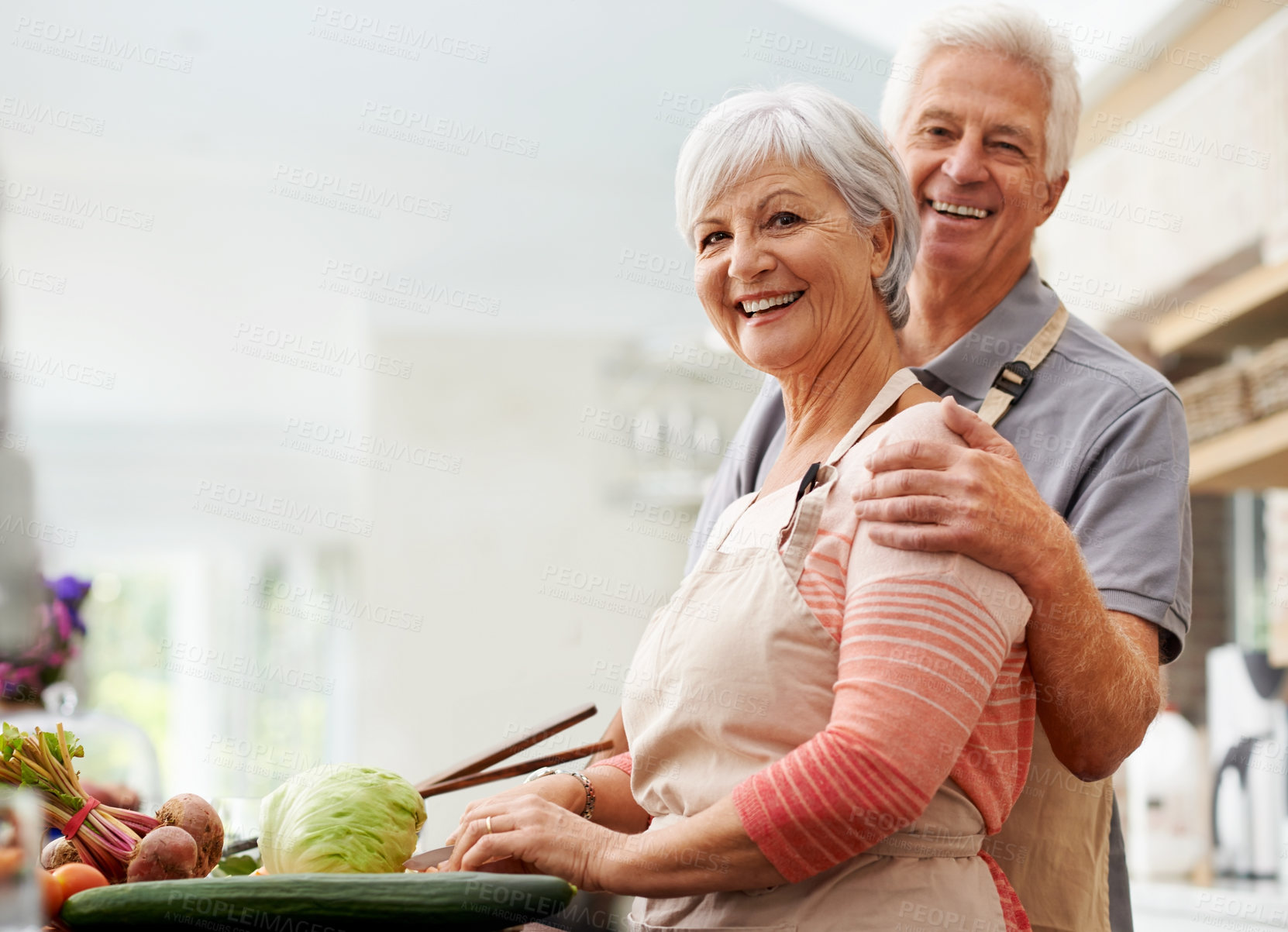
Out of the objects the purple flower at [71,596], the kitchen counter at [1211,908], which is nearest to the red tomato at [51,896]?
the kitchen counter at [1211,908]

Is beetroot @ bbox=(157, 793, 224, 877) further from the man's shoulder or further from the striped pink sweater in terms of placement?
the man's shoulder

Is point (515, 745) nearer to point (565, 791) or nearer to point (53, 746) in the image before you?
point (565, 791)

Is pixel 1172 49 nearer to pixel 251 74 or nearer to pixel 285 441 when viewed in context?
pixel 251 74

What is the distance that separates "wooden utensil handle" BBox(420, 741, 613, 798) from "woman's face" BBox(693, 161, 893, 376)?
51 cm

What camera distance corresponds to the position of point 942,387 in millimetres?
1704

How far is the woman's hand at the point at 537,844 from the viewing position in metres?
1.07

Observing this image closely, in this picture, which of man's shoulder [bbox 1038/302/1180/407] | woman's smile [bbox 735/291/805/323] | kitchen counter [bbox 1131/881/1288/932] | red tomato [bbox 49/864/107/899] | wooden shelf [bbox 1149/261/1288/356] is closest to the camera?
red tomato [bbox 49/864/107/899]

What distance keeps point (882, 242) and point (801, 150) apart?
0.16 m

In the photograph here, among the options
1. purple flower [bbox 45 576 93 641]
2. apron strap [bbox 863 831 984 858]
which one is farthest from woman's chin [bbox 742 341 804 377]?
purple flower [bbox 45 576 93 641]

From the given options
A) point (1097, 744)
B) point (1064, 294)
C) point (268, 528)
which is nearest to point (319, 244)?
point (1064, 294)

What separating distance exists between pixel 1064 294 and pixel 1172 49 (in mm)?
1065

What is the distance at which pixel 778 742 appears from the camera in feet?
3.53

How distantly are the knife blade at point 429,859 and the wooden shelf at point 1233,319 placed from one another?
2.39m

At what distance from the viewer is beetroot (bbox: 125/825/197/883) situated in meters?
1.09
